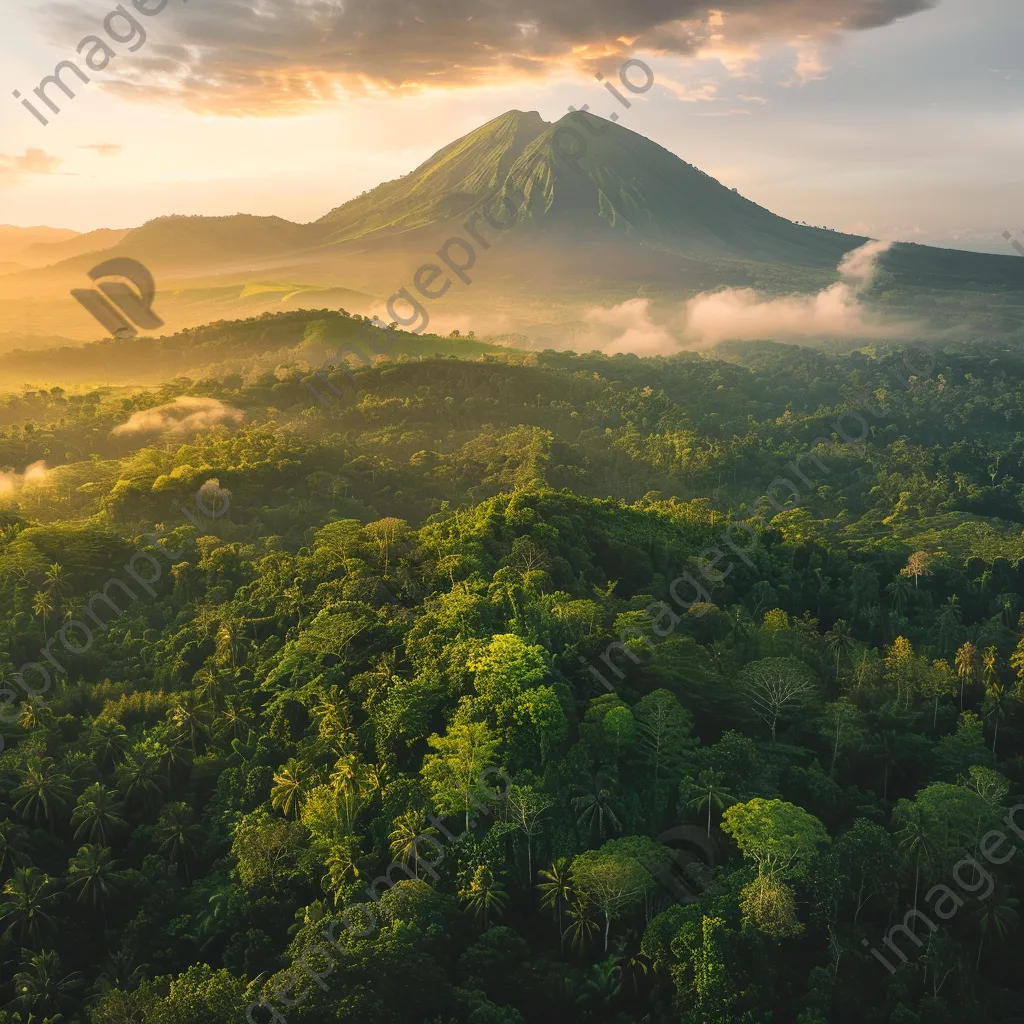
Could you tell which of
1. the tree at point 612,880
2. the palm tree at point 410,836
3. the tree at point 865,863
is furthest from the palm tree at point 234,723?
the tree at point 865,863

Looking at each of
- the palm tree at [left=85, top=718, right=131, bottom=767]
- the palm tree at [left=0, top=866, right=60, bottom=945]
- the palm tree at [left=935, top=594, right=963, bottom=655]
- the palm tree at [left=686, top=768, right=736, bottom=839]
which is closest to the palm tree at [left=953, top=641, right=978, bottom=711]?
the palm tree at [left=935, top=594, right=963, bottom=655]

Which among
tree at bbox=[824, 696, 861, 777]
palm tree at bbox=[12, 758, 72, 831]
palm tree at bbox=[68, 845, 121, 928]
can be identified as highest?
tree at bbox=[824, 696, 861, 777]

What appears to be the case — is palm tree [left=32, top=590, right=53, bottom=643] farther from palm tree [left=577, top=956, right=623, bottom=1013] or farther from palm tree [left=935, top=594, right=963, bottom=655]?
palm tree [left=935, top=594, right=963, bottom=655]

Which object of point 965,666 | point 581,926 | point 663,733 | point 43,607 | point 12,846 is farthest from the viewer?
point 43,607

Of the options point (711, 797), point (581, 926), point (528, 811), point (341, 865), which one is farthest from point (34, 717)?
point (711, 797)

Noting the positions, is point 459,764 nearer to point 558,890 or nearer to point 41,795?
point 558,890

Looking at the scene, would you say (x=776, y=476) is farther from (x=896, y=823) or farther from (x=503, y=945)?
(x=503, y=945)

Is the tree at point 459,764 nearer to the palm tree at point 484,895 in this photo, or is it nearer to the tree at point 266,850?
the palm tree at point 484,895
